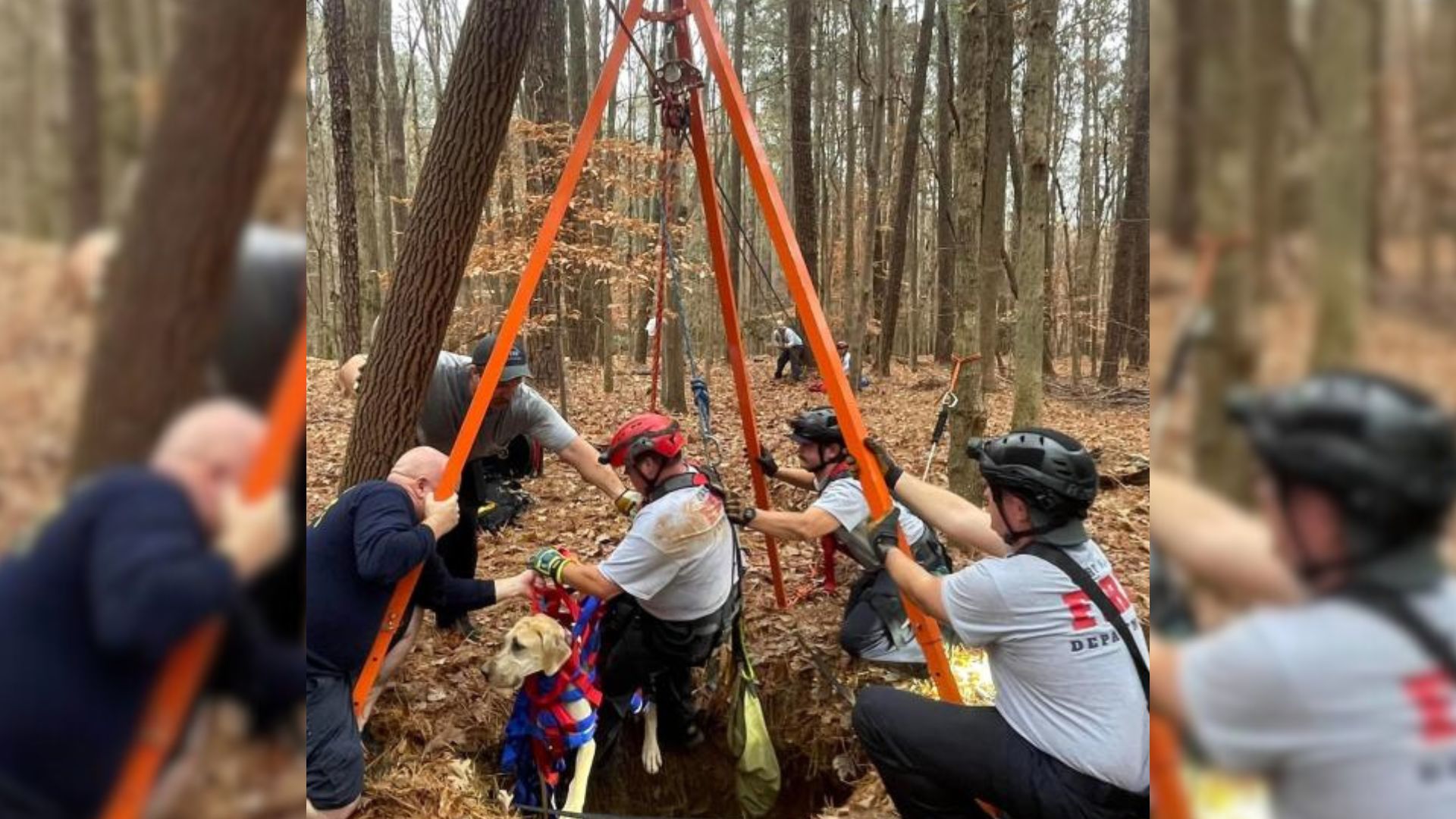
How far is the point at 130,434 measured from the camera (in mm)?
532

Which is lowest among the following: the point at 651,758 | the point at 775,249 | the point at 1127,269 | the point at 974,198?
the point at 651,758

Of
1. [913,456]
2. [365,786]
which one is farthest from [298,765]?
[913,456]

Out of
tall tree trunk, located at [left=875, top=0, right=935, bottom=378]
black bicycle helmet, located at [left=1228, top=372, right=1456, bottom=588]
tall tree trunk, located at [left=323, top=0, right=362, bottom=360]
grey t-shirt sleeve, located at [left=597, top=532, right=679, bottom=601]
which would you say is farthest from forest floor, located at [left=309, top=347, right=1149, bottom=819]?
tall tree trunk, located at [left=875, top=0, right=935, bottom=378]

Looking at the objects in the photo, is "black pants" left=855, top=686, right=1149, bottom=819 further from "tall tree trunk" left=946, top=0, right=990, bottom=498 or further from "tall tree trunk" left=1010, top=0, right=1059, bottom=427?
"tall tree trunk" left=1010, top=0, right=1059, bottom=427

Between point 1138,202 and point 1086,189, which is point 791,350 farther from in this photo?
point 1086,189

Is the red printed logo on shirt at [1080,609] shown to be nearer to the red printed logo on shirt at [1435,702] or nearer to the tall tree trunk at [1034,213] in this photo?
the red printed logo on shirt at [1435,702]

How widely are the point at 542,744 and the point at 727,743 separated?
1.24 m

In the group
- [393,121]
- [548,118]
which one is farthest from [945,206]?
[393,121]

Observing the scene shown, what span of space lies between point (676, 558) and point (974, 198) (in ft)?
16.4

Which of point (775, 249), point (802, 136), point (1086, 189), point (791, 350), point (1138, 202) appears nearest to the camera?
point (775, 249)

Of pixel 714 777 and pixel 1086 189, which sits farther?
pixel 1086 189

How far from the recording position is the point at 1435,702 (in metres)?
0.49

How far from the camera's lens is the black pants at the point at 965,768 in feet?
8.23

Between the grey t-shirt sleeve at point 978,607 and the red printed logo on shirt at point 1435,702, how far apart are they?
6.94ft
